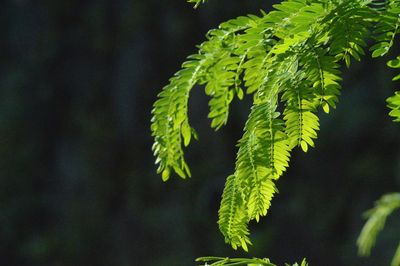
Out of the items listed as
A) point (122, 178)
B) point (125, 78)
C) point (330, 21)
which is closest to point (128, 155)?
point (122, 178)

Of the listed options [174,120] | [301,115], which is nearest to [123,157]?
[174,120]

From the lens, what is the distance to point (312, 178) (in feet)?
24.8

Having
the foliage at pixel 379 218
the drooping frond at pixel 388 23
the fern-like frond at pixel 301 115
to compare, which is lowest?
the foliage at pixel 379 218

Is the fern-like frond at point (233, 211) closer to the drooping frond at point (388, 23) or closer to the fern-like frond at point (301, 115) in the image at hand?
the fern-like frond at point (301, 115)

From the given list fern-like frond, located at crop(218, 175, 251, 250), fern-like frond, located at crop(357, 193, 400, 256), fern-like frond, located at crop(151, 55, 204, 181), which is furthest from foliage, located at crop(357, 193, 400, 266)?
fern-like frond, located at crop(151, 55, 204, 181)

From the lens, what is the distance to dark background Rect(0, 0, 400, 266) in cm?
739

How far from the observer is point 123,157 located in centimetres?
873

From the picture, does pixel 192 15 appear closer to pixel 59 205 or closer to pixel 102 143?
pixel 102 143

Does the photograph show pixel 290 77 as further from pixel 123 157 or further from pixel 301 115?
pixel 123 157

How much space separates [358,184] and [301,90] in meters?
6.33

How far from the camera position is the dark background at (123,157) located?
24.3 ft

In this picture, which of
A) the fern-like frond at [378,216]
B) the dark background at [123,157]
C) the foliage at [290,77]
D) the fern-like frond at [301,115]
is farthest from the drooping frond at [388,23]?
the dark background at [123,157]

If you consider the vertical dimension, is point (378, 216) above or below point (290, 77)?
below

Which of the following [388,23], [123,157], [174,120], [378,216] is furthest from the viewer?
[123,157]
